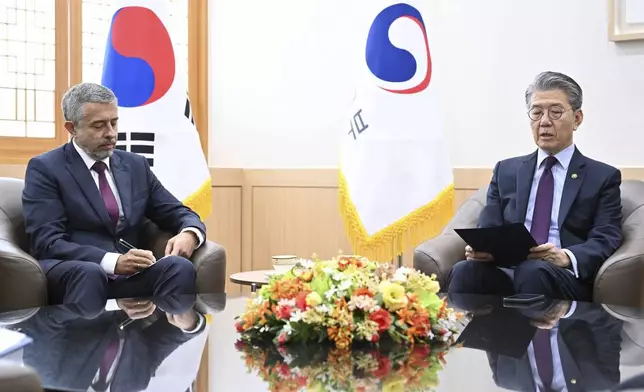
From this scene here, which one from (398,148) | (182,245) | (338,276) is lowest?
(182,245)

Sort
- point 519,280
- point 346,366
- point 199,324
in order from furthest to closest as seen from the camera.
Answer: point 519,280 < point 199,324 < point 346,366

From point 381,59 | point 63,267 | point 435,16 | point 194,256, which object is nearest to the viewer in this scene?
point 63,267

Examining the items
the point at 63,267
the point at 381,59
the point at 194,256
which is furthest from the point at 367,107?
the point at 63,267

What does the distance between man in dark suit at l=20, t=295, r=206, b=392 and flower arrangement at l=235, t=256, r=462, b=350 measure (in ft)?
0.76

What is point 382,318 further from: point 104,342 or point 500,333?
point 104,342

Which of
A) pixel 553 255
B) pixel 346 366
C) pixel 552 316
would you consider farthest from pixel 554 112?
pixel 346 366

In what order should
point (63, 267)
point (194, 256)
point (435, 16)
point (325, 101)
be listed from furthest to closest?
1. point (325, 101)
2. point (435, 16)
3. point (194, 256)
4. point (63, 267)

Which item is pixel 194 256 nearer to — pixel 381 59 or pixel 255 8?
pixel 381 59

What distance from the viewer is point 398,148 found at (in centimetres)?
500

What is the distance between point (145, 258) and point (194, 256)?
0.31 metres

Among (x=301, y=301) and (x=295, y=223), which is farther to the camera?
(x=295, y=223)

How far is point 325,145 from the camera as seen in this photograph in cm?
634

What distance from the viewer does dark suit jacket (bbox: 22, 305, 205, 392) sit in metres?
2.11

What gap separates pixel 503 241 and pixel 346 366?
1.62 m
